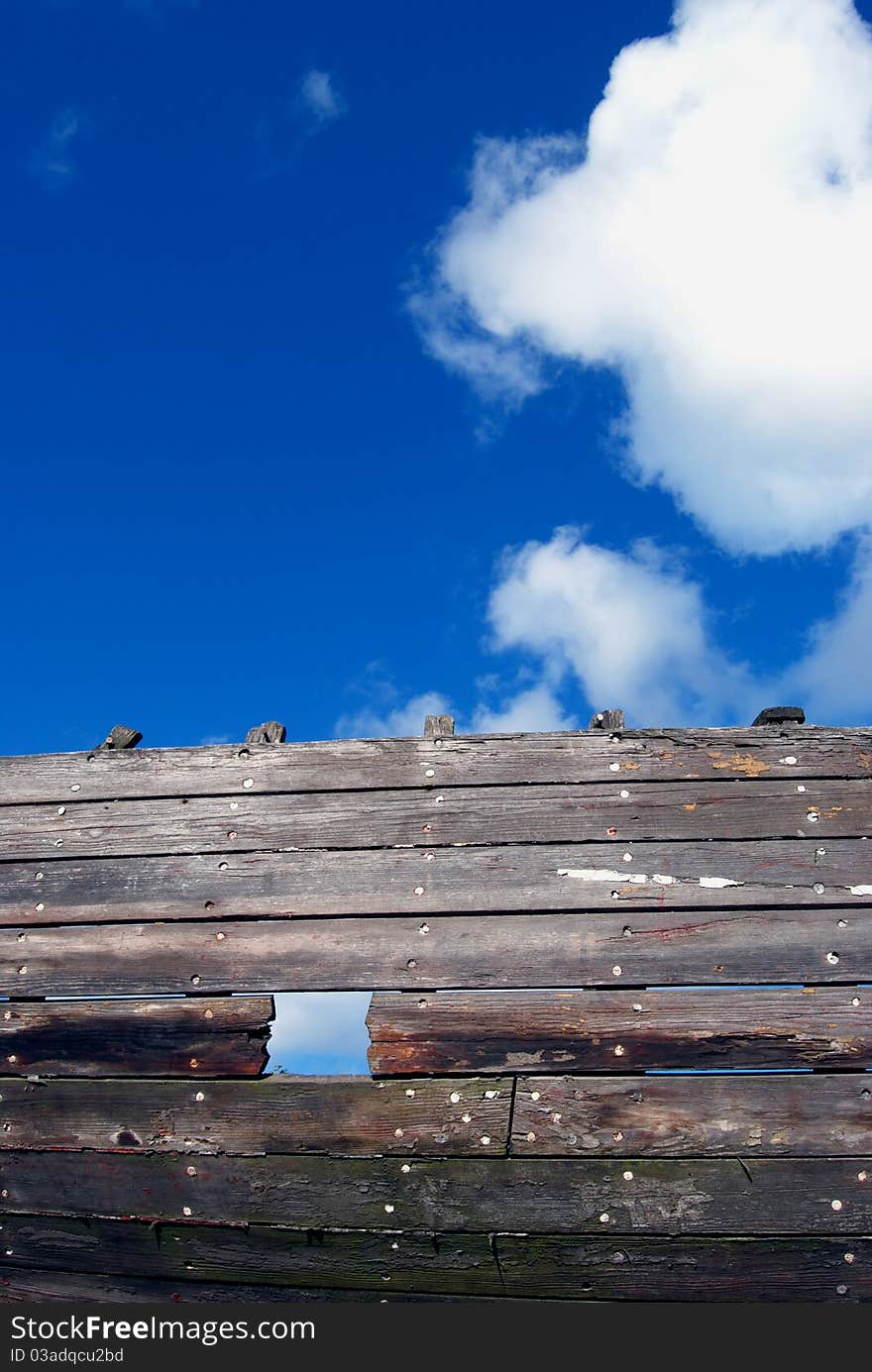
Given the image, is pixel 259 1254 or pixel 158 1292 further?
pixel 158 1292

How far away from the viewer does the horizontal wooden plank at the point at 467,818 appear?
479 cm

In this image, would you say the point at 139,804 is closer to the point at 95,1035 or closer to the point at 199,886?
the point at 199,886

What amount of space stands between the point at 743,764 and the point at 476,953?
5.26ft

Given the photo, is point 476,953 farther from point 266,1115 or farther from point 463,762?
point 266,1115

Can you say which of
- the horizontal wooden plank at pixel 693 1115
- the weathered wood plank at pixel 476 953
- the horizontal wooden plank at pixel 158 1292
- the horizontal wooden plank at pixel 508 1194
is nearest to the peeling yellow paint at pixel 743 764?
the weathered wood plank at pixel 476 953

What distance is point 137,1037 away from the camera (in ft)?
15.5

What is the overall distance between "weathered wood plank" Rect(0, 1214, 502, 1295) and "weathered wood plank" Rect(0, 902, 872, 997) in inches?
40.4

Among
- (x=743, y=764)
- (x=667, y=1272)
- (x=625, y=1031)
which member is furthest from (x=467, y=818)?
(x=667, y=1272)

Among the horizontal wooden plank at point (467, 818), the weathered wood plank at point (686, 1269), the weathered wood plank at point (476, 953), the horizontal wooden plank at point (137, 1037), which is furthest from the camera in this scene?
the horizontal wooden plank at point (467, 818)

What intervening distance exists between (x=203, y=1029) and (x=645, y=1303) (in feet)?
7.38

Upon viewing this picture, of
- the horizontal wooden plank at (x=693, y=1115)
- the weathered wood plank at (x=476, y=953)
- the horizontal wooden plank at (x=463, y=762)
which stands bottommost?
the horizontal wooden plank at (x=693, y=1115)

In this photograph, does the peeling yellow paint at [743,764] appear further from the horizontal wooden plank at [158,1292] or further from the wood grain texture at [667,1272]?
the horizontal wooden plank at [158,1292]

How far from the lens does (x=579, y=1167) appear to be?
4262 millimetres

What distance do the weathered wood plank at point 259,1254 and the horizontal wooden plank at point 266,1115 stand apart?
347 millimetres
